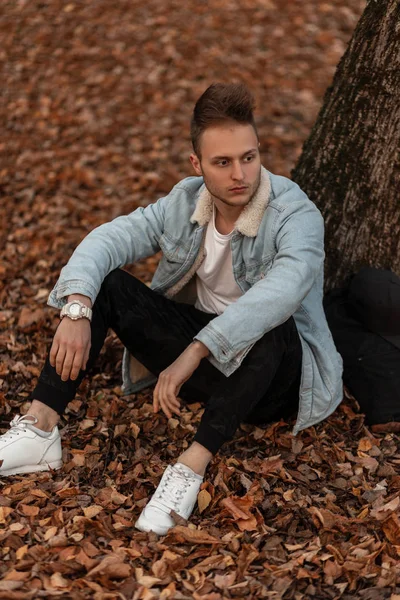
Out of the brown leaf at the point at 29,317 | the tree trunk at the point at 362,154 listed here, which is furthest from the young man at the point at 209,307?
the brown leaf at the point at 29,317

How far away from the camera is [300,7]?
351 inches

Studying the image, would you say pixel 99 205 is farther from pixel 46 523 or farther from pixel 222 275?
pixel 46 523

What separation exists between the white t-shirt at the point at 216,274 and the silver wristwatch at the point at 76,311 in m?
0.69

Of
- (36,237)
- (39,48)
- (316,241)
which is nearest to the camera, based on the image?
(316,241)

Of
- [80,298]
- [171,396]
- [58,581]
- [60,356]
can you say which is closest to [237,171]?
[80,298]

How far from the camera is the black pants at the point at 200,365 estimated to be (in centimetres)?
324

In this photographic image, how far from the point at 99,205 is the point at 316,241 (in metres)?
3.38

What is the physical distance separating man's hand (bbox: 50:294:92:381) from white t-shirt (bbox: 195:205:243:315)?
0.73 m

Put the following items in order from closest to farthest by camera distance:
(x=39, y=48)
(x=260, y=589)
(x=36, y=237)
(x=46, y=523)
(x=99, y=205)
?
(x=260, y=589) < (x=46, y=523) < (x=36, y=237) < (x=99, y=205) < (x=39, y=48)

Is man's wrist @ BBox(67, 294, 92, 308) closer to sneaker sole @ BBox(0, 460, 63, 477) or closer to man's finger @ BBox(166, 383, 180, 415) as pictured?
man's finger @ BBox(166, 383, 180, 415)

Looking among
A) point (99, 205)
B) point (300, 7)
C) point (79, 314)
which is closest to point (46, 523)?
point (79, 314)

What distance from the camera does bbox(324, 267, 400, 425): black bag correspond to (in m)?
3.82

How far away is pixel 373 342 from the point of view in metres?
3.94

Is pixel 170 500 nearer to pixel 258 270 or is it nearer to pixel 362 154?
pixel 258 270
